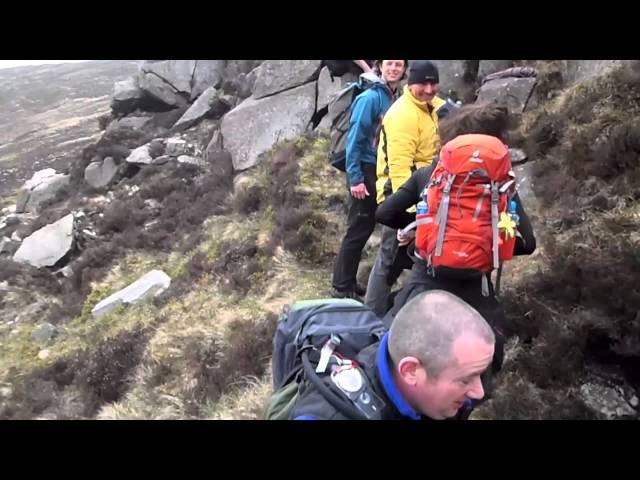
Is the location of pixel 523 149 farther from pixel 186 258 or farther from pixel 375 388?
pixel 186 258

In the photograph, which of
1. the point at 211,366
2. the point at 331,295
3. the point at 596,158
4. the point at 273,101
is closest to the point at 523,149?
the point at 596,158

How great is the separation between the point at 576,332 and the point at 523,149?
11.7 ft

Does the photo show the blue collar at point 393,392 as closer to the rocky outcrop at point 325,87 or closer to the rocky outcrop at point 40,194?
the rocky outcrop at point 325,87

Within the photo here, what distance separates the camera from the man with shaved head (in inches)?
62.2

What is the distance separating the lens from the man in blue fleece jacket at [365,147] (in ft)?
13.3

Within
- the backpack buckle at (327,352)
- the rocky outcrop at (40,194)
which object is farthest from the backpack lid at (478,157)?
the rocky outcrop at (40,194)

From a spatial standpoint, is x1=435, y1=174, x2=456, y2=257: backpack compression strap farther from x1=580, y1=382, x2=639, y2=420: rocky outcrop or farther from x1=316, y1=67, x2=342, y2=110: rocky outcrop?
x1=316, y1=67, x2=342, y2=110: rocky outcrop

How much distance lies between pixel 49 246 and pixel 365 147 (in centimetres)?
1156

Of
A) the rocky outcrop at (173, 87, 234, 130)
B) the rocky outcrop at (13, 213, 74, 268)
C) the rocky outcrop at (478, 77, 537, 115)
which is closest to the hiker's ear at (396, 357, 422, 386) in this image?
the rocky outcrop at (478, 77, 537, 115)

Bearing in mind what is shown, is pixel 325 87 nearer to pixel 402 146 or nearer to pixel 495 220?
pixel 402 146

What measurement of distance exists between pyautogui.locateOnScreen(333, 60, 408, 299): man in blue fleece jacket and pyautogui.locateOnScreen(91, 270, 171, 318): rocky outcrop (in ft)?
17.5
